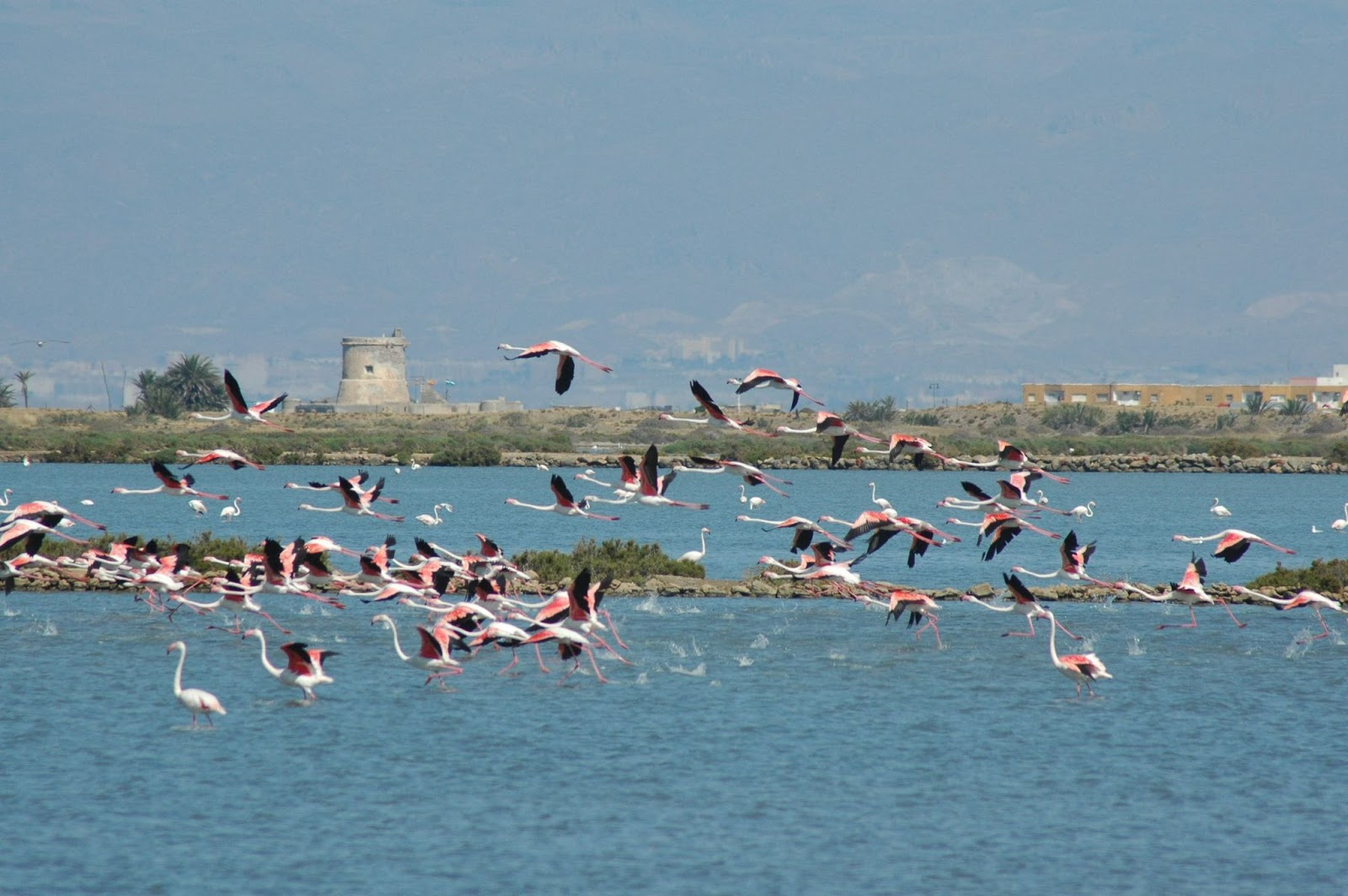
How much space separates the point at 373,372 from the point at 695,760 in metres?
127

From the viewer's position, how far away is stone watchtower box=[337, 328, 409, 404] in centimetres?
13938

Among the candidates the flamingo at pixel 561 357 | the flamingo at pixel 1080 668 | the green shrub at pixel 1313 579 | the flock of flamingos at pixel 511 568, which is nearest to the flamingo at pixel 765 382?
the flock of flamingos at pixel 511 568

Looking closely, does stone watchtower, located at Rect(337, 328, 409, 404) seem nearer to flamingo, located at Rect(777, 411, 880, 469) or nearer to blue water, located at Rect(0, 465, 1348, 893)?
blue water, located at Rect(0, 465, 1348, 893)

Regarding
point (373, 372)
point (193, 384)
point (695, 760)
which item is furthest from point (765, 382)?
point (373, 372)

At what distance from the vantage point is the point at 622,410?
127438 mm

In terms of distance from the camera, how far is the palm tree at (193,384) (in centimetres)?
11056

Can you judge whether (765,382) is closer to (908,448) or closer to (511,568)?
(908,448)

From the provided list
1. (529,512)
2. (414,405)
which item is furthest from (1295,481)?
(414,405)

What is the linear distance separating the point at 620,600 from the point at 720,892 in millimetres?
14932

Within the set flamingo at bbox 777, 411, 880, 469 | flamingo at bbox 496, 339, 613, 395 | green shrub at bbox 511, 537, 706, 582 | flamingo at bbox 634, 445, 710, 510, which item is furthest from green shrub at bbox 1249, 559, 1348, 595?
flamingo at bbox 496, 339, 613, 395

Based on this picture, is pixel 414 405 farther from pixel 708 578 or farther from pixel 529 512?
pixel 708 578

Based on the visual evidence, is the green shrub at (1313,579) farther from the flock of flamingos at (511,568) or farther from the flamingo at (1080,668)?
the flamingo at (1080,668)

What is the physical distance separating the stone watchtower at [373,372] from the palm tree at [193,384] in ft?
80.7

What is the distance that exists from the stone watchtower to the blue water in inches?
4468
